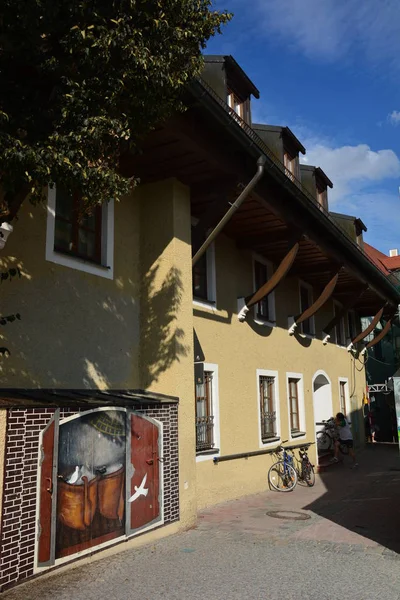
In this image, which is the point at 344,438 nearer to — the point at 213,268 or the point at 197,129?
the point at 213,268

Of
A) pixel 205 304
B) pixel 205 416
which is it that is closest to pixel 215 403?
pixel 205 416

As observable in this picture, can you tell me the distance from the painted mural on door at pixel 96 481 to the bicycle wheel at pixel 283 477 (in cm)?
538

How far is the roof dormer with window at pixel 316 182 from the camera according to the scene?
1655 cm

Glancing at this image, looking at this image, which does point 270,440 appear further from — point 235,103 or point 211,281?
point 235,103

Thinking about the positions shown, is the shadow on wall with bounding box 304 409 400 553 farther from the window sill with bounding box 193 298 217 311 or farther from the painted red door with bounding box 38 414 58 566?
the window sill with bounding box 193 298 217 311

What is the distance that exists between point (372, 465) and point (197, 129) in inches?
514

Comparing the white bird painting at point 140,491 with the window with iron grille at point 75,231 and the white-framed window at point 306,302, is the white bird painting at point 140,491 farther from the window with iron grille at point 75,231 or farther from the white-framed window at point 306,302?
the white-framed window at point 306,302

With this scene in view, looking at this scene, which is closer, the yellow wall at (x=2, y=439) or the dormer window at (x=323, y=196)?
the yellow wall at (x=2, y=439)

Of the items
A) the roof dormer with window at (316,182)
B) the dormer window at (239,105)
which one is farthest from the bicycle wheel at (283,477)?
the dormer window at (239,105)

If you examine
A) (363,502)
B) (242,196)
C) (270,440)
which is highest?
(242,196)

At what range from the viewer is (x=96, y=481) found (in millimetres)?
6246

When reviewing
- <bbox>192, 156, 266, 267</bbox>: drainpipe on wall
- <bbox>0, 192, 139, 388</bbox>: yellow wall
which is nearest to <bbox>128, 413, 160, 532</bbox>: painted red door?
<bbox>0, 192, 139, 388</bbox>: yellow wall

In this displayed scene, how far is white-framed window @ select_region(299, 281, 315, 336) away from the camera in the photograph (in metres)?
16.5

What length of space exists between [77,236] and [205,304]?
144 inches
